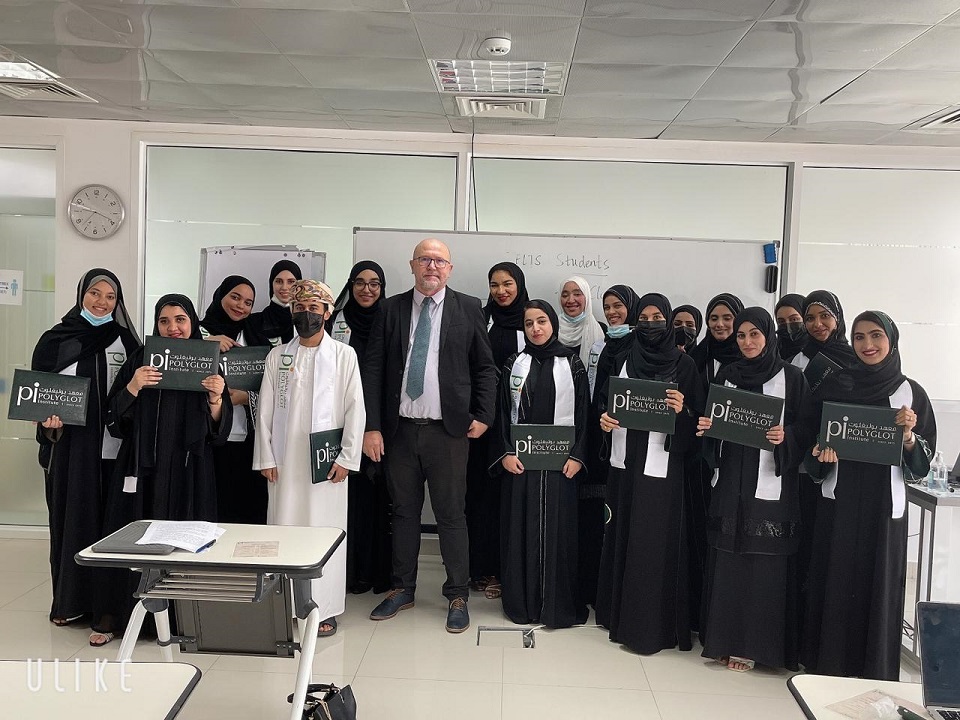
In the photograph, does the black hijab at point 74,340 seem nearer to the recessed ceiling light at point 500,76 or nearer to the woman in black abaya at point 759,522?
the recessed ceiling light at point 500,76

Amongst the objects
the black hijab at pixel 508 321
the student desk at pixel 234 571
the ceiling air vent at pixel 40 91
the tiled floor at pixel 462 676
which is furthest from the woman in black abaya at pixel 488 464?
the ceiling air vent at pixel 40 91

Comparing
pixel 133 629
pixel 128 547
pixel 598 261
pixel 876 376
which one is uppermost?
pixel 598 261

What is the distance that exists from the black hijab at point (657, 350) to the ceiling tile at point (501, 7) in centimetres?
132

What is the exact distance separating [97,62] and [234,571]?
9.87 feet

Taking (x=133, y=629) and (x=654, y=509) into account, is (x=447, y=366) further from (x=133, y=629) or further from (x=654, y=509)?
(x=133, y=629)

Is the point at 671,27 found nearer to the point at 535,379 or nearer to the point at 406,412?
the point at 535,379

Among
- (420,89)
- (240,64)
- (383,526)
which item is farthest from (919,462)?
(240,64)

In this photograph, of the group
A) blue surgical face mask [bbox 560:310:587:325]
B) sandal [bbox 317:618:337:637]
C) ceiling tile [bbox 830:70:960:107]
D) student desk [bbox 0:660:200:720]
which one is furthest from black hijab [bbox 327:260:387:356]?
ceiling tile [bbox 830:70:960:107]

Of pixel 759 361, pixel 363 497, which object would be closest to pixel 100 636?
pixel 363 497

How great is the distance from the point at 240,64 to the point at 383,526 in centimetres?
261

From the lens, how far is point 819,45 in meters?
3.40

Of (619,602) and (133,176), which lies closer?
(619,602)

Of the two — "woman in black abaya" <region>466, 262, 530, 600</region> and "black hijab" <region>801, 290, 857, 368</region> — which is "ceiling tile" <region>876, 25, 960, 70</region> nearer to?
"black hijab" <region>801, 290, 857, 368</region>

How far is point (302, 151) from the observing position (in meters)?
5.30
